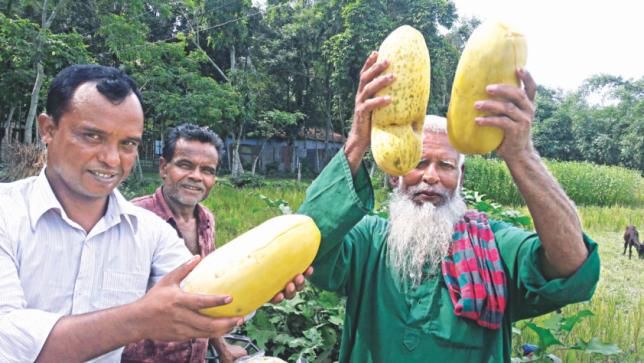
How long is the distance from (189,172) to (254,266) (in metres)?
2.14

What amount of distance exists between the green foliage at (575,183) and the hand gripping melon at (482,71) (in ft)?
64.5

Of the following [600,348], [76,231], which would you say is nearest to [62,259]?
[76,231]

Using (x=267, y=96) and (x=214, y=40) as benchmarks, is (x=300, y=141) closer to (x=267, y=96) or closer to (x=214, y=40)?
(x=267, y=96)

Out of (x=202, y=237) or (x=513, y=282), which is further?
(x=202, y=237)

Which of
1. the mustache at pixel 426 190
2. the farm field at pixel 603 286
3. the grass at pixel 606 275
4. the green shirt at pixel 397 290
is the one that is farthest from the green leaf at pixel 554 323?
the mustache at pixel 426 190

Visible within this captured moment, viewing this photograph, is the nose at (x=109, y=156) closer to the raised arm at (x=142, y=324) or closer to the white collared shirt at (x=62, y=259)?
the white collared shirt at (x=62, y=259)

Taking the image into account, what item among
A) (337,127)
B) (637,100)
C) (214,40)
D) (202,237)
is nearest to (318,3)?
(214,40)

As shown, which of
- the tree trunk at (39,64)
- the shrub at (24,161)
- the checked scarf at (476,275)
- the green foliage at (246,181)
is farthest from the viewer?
the green foliage at (246,181)

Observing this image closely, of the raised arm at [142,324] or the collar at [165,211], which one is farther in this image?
the collar at [165,211]

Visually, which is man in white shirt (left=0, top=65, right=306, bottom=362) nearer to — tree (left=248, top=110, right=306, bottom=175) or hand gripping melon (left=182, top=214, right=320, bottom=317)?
hand gripping melon (left=182, top=214, right=320, bottom=317)

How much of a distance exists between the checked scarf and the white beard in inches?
2.1

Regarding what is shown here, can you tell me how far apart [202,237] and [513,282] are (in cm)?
205

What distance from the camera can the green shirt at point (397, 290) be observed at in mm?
1622

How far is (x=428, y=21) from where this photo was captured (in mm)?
22016
